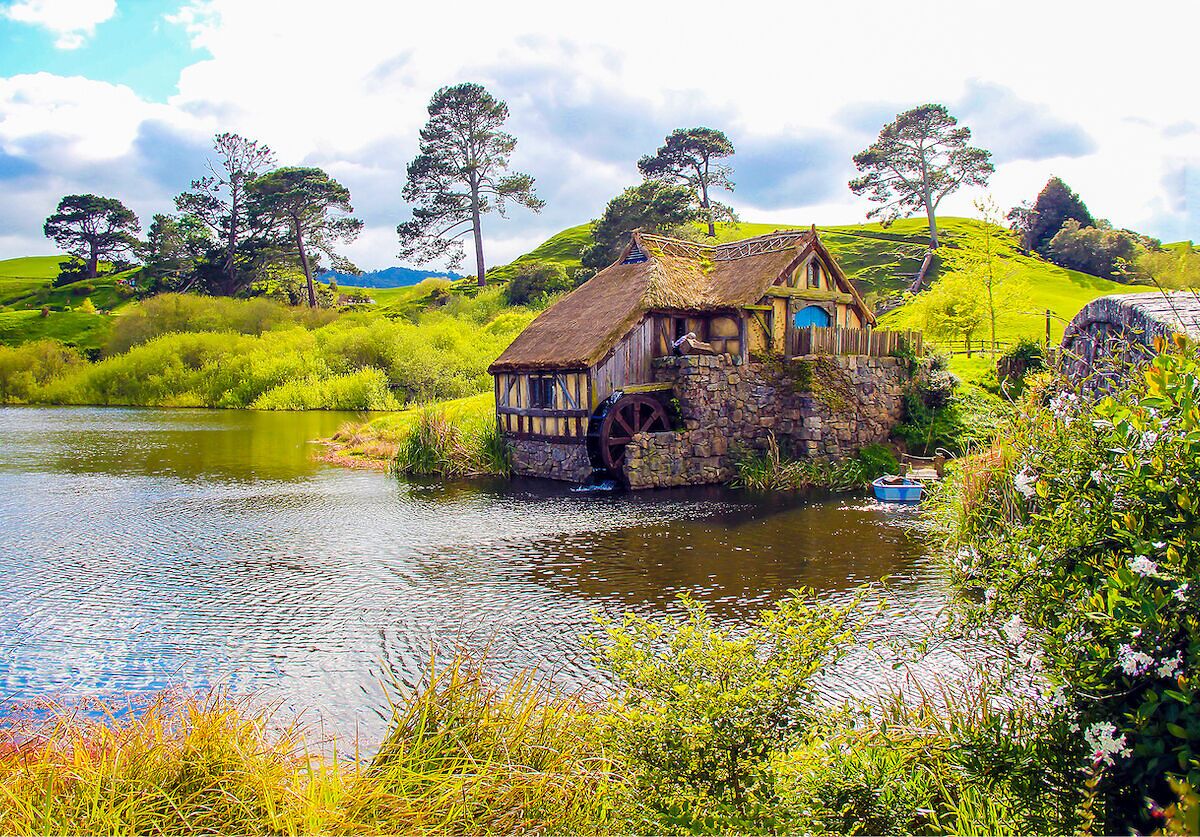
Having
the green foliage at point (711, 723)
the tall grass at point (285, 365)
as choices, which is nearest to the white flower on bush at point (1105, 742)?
the green foliage at point (711, 723)

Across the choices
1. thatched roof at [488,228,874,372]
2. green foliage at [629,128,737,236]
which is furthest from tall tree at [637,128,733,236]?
thatched roof at [488,228,874,372]

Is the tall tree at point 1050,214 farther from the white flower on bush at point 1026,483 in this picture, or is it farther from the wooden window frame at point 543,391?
the white flower on bush at point 1026,483

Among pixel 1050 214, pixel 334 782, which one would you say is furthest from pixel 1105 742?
pixel 1050 214

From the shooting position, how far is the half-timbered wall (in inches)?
891

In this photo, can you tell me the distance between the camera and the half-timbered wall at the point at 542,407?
22641 mm

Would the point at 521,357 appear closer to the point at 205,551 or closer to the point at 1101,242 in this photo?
the point at 205,551

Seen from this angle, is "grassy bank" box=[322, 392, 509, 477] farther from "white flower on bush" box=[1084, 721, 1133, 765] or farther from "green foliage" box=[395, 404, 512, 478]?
"white flower on bush" box=[1084, 721, 1133, 765]

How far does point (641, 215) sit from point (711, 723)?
5157 cm

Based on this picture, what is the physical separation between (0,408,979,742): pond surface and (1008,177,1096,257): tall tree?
2453 inches

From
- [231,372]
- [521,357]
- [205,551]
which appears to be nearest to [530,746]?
[205,551]

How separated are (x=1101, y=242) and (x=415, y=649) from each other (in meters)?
68.8

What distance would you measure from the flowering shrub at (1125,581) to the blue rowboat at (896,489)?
14.5 meters

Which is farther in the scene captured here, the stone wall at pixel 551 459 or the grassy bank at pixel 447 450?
the grassy bank at pixel 447 450

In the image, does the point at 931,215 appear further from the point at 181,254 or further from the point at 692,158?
the point at 181,254
